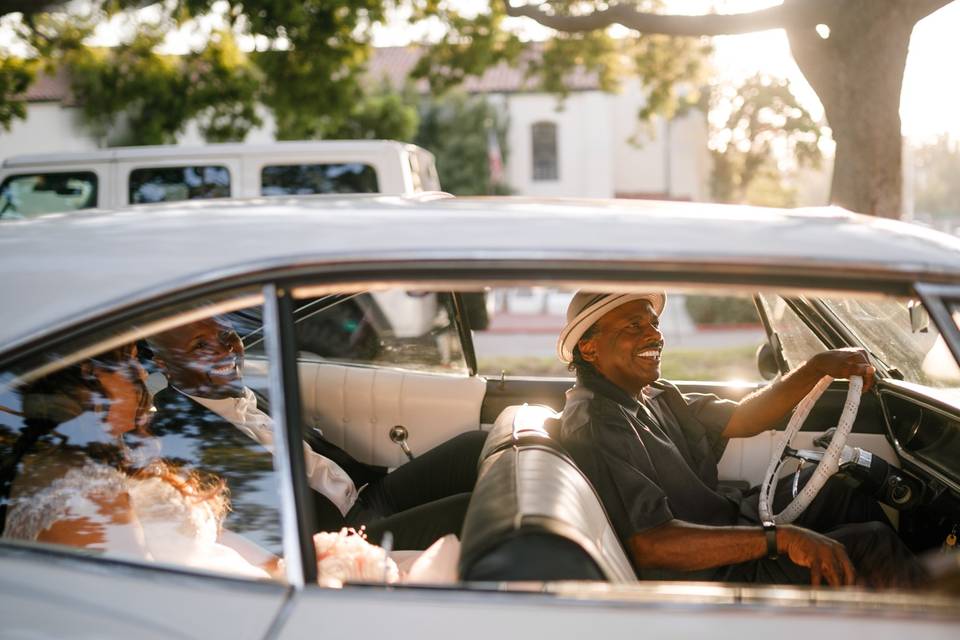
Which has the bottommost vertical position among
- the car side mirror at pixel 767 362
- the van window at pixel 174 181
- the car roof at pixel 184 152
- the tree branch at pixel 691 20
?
the car side mirror at pixel 767 362

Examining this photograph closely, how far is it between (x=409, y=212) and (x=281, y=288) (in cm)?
30

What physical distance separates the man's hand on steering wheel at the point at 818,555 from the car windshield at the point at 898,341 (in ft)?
1.94

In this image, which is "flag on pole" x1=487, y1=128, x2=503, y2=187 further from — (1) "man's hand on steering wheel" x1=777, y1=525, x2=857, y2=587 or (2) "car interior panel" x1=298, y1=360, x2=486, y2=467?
(1) "man's hand on steering wheel" x1=777, y1=525, x2=857, y2=587

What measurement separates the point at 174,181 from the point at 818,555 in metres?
7.45

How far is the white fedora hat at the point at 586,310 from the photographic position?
107 inches

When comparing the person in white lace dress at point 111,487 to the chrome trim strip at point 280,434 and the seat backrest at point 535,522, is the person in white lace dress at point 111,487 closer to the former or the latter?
the chrome trim strip at point 280,434

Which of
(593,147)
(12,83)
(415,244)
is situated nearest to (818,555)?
(415,244)

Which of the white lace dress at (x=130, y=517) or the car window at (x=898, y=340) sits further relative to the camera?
the car window at (x=898, y=340)

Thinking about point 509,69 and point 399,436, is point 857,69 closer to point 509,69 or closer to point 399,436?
point 399,436

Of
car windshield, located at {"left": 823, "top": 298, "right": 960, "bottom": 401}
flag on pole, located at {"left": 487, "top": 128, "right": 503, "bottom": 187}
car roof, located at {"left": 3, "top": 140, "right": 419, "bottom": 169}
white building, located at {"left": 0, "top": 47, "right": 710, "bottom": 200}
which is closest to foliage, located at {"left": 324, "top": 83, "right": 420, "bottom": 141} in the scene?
car roof, located at {"left": 3, "top": 140, "right": 419, "bottom": 169}

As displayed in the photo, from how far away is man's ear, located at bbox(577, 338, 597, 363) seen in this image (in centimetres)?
274

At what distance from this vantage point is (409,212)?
1727 millimetres

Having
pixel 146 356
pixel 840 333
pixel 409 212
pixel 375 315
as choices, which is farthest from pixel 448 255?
pixel 375 315

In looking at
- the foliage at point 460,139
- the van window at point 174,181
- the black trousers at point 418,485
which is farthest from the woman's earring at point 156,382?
the foliage at point 460,139
